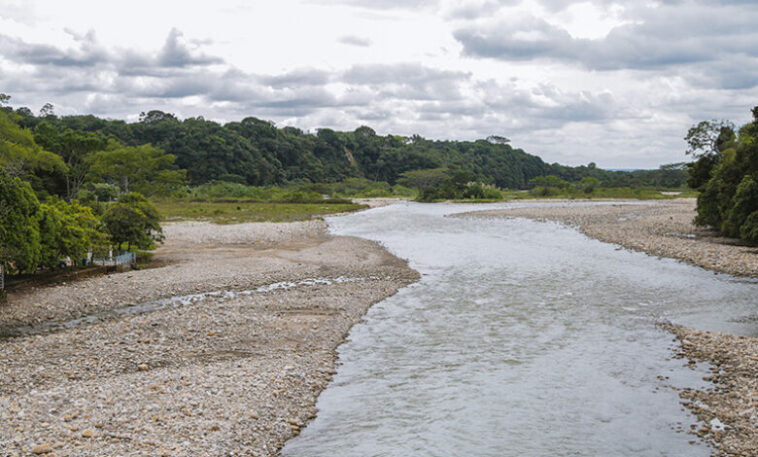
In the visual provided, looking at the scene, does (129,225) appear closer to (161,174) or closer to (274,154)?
(161,174)

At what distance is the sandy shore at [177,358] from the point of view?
30.6 ft

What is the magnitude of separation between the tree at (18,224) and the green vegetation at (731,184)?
123ft

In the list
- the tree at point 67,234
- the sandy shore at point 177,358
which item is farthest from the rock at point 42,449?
the tree at point 67,234

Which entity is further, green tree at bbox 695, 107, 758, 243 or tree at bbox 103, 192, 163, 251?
green tree at bbox 695, 107, 758, 243

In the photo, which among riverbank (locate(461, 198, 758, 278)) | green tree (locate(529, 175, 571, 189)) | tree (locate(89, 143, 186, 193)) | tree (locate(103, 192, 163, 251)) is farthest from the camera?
green tree (locate(529, 175, 571, 189))

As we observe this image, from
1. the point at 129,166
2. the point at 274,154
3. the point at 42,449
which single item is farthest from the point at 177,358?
the point at 274,154

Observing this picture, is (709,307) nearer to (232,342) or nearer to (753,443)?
(753,443)

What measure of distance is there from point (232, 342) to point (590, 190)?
396ft

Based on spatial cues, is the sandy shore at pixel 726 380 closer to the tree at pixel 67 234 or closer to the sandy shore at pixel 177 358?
the sandy shore at pixel 177 358

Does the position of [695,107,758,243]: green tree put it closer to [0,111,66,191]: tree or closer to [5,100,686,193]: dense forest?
[0,111,66,191]: tree

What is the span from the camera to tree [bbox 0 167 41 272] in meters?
17.7

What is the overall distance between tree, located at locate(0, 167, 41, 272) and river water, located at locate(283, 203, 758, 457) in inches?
458

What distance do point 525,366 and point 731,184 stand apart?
31.4m

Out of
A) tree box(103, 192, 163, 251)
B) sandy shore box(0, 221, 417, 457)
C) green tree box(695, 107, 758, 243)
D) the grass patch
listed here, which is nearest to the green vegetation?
green tree box(695, 107, 758, 243)
